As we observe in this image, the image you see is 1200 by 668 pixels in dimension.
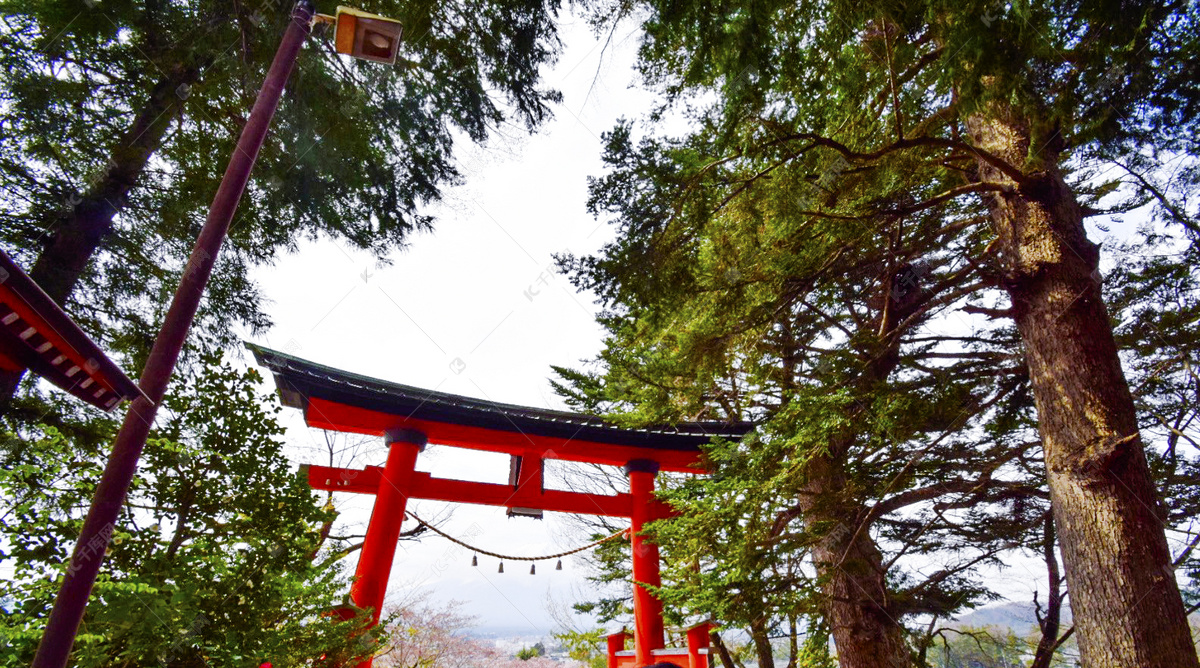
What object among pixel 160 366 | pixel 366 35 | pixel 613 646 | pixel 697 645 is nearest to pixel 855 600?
pixel 697 645

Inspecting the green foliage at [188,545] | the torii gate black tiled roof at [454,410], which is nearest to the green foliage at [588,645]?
the torii gate black tiled roof at [454,410]

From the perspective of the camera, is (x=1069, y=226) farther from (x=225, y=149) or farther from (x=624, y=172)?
(x=225, y=149)

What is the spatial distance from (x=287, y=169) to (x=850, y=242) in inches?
196

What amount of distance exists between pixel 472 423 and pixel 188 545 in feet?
14.7

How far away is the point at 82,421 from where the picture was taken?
14.1ft

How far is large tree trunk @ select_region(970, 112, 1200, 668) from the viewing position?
2725mm

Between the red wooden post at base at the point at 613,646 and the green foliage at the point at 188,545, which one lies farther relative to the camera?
the red wooden post at base at the point at 613,646

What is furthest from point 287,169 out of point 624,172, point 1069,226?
point 1069,226

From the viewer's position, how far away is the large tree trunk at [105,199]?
12.1 feet

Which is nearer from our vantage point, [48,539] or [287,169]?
[48,539]

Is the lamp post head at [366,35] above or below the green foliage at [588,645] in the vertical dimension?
above

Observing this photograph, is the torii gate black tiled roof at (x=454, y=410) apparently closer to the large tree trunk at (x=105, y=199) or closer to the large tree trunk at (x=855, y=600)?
the large tree trunk at (x=105, y=199)

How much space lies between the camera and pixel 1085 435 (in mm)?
3115

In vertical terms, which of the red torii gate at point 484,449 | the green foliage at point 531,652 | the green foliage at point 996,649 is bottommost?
the green foliage at point 531,652
